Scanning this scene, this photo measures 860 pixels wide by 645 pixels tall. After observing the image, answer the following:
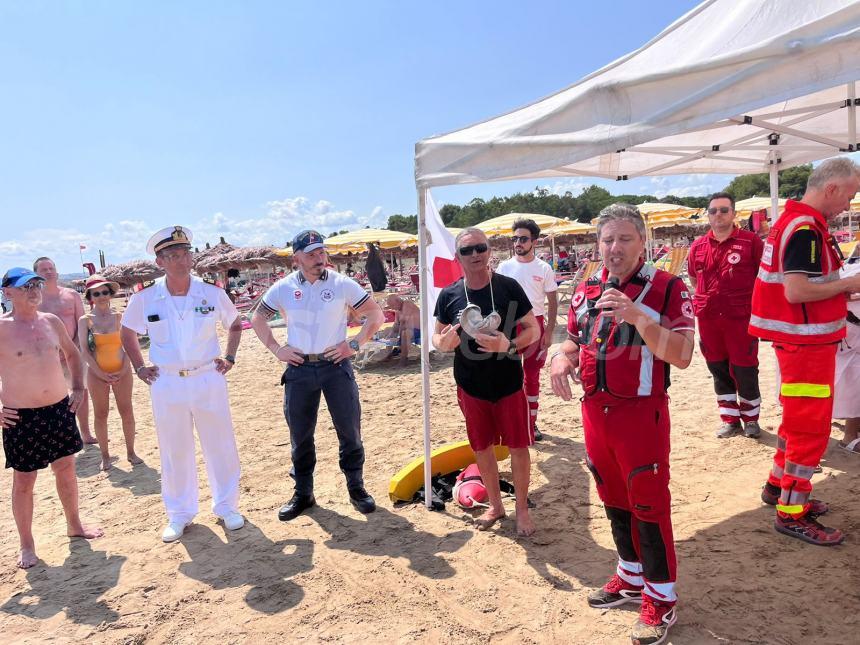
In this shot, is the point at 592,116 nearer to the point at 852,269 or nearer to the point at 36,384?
the point at 852,269

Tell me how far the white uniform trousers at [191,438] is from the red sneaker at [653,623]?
288cm

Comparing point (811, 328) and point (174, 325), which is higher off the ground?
point (174, 325)

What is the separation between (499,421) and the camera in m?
3.42

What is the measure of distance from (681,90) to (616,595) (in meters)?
2.40

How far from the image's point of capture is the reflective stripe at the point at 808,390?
2.93 m

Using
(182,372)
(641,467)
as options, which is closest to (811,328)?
(641,467)

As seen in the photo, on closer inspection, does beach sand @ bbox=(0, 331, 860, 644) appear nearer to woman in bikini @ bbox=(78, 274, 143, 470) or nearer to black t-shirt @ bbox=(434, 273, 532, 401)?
woman in bikini @ bbox=(78, 274, 143, 470)

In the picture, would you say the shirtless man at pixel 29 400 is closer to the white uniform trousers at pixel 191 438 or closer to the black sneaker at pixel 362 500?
the white uniform trousers at pixel 191 438

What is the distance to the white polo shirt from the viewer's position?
388 centimetres

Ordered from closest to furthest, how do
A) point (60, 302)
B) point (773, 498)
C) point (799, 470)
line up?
point (799, 470) → point (773, 498) → point (60, 302)

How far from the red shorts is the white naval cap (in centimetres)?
224

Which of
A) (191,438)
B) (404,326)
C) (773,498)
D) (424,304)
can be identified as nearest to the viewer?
(773,498)

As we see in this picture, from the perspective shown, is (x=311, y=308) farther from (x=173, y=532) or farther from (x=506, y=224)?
(x=506, y=224)

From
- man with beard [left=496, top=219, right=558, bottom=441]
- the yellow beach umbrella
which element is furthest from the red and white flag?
the yellow beach umbrella
